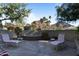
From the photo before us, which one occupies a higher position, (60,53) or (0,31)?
(0,31)

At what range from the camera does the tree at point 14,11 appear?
4.29 meters

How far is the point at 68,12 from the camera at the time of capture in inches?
169

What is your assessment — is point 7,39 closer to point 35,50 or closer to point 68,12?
point 35,50

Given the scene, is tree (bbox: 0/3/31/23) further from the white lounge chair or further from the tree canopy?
the tree canopy

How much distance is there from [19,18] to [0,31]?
321 millimetres

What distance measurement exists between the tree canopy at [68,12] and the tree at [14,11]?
1.46 feet

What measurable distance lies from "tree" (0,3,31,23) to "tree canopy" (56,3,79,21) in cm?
45

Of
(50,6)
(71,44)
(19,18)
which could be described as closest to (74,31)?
(71,44)

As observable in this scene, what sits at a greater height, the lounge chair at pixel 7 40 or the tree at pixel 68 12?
the tree at pixel 68 12

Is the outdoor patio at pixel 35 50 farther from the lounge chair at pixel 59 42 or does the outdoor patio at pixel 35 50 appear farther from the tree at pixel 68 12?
the tree at pixel 68 12

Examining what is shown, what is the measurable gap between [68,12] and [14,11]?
756 mm

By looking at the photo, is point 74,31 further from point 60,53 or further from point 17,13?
point 17,13

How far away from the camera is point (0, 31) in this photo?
4.28 meters

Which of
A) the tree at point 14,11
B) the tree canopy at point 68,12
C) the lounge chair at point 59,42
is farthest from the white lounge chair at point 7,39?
the tree canopy at point 68,12
